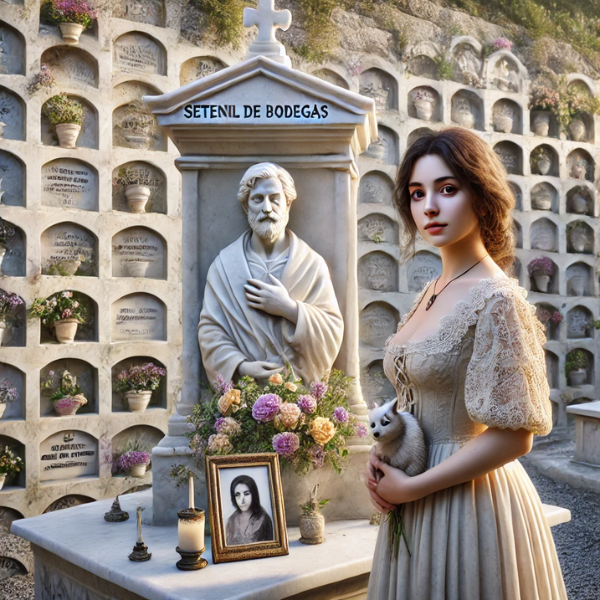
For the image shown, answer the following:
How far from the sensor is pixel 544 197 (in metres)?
7.46

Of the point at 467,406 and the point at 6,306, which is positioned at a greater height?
the point at 6,306

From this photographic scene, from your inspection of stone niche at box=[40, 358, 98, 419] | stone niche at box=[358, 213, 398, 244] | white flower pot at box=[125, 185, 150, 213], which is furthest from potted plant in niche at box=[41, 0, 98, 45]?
stone niche at box=[358, 213, 398, 244]

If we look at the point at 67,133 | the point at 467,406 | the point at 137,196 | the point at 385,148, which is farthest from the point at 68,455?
the point at 467,406

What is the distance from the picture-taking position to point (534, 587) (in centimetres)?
132

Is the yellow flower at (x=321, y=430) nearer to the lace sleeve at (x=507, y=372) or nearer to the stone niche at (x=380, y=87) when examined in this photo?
Answer: the lace sleeve at (x=507, y=372)

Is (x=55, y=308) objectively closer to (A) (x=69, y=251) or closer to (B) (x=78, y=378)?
(A) (x=69, y=251)

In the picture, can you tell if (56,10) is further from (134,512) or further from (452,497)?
(452,497)

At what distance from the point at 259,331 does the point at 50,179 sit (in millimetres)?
3636

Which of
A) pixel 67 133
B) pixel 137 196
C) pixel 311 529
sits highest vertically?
pixel 67 133

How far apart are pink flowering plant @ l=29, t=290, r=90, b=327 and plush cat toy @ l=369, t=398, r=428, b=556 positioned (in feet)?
14.0

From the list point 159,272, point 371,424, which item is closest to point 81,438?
point 159,272

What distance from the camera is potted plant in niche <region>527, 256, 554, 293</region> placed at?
728 cm

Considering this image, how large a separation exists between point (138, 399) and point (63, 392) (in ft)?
1.94

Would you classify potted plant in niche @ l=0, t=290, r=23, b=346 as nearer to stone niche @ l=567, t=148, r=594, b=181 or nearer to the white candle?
the white candle
